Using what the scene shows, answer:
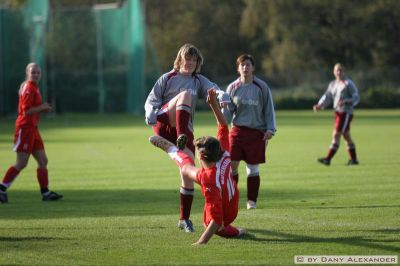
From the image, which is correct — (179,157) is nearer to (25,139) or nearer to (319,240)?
(319,240)

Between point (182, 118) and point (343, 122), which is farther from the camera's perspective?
point (343, 122)

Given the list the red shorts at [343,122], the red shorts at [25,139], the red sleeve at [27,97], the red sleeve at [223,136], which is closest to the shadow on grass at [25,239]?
the red sleeve at [223,136]

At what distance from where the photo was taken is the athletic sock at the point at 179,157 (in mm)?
9406

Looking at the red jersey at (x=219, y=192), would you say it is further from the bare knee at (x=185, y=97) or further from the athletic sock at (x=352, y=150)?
the athletic sock at (x=352, y=150)

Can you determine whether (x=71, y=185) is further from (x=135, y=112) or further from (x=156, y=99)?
(x=135, y=112)

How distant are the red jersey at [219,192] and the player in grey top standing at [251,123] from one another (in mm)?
2993

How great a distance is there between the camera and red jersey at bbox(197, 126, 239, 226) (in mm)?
9023

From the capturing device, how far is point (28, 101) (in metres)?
13.7

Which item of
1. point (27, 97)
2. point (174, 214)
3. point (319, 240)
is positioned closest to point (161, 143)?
point (319, 240)

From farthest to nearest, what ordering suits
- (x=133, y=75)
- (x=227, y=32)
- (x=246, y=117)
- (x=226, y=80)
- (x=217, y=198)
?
(x=227, y=32) → (x=226, y=80) → (x=133, y=75) → (x=246, y=117) → (x=217, y=198)

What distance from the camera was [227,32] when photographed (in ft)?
269

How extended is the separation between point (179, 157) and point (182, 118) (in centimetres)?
69

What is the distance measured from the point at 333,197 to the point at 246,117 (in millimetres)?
2036

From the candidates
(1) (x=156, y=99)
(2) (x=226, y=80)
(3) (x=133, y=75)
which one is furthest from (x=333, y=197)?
(2) (x=226, y=80)
